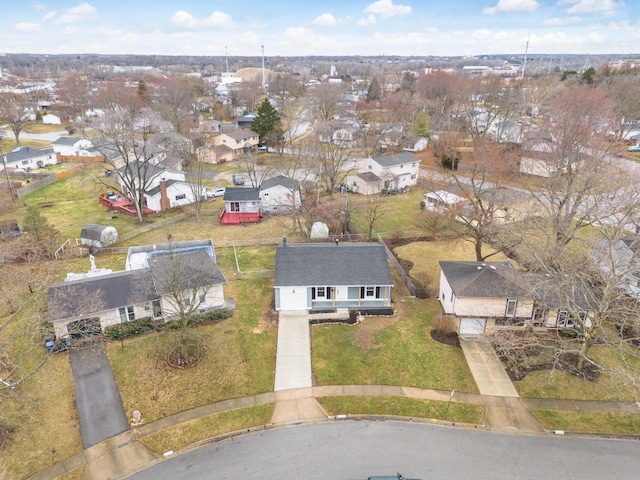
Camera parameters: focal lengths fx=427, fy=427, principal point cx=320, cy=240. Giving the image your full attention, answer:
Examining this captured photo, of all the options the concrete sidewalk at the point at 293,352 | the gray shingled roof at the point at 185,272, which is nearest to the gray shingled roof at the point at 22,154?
the gray shingled roof at the point at 185,272

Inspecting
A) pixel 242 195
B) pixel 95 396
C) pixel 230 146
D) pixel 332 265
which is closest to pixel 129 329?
pixel 95 396

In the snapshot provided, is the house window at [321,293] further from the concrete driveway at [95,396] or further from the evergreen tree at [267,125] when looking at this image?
the evergreen tree at [267,125]

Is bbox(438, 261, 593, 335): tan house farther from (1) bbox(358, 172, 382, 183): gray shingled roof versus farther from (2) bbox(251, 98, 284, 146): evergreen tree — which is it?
(2) bbox(251, 98, 284, 146): evergreen tree

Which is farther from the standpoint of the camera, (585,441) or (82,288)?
(82,288)

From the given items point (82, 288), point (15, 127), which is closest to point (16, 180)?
point (15, 127)

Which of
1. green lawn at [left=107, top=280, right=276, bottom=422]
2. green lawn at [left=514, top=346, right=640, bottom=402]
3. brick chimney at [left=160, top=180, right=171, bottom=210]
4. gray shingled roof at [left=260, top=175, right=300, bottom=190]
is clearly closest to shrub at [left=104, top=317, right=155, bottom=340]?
green lawn at [left=107, top=280, right=276, bottom=422]

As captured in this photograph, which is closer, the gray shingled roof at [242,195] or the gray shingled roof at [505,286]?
the gray shingled roof at [505,286]

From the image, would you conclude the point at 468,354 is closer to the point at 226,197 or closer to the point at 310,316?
the point at 310,316
